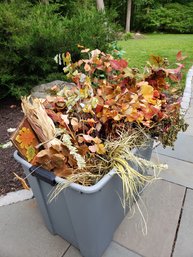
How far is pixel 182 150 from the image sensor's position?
2195 mm

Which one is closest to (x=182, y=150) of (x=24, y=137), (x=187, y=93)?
(x=187, y=93)

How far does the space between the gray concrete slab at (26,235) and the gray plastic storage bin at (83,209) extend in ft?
0.23

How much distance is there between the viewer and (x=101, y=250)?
1281 millimetres

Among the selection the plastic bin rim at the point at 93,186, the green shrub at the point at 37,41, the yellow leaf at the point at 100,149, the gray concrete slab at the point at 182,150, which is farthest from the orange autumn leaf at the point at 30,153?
the green shrub at the point at 37,41

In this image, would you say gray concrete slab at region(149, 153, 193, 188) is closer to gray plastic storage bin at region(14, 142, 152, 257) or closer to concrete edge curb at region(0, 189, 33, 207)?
gray plastic storage bin at region(14, 142, 152, 257)

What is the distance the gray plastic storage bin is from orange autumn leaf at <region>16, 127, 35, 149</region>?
8 cm

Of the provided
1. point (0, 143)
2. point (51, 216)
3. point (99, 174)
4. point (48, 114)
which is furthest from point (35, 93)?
point (99, 174)

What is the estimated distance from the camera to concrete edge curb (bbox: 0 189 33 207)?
1654 mm

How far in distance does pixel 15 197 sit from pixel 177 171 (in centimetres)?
131

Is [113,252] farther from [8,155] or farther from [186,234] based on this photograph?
[8,155]

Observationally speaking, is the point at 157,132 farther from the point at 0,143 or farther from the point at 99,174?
the point at 0,143

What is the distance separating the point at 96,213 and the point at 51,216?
15.6 inches

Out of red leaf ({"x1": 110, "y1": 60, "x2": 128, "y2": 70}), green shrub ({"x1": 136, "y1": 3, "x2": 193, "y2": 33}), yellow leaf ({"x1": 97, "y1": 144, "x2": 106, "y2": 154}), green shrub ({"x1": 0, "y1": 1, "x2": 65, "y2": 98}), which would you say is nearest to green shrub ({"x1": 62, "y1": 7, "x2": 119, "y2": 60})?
green shrub ({"x1": 0, "y1": 1, "x2": 65, "y2": 98})

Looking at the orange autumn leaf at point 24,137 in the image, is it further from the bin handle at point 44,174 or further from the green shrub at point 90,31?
the green shrub at point 90,31
